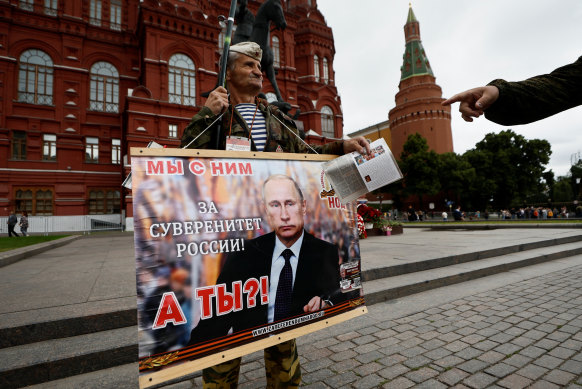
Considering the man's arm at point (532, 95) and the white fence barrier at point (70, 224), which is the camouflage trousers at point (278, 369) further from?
the white fence barrier at point (70, 224)

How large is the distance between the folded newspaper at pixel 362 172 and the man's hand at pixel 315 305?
0.59 metres

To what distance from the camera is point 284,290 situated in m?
1.53

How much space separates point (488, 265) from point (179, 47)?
24716mm

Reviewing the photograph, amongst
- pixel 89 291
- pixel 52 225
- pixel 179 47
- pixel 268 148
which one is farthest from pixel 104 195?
pixel 268 148

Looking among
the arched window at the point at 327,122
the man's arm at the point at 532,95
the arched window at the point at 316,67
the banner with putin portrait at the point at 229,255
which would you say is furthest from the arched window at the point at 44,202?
the arched window at the point at 316,67

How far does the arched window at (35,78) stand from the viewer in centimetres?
2088

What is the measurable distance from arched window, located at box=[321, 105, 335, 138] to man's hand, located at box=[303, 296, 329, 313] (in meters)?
31.0

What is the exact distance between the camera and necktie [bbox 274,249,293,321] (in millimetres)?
1504

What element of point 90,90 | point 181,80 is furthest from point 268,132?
point 90,90

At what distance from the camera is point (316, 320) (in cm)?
161

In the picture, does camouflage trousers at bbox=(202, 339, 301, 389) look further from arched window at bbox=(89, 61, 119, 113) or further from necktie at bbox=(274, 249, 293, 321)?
arched window at bbox=(89, 61, 119, 113)

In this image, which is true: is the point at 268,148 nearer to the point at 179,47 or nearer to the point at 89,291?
the point at 89,291

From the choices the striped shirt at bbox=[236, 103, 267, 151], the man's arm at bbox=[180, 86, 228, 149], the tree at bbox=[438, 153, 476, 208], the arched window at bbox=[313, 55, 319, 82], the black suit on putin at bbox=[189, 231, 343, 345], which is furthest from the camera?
the tree at bbox=[438, 153, 476, 208]

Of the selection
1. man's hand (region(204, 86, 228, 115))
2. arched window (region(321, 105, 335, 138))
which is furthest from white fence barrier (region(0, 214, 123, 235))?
man's hand (region(204, 86, 228, 115))
